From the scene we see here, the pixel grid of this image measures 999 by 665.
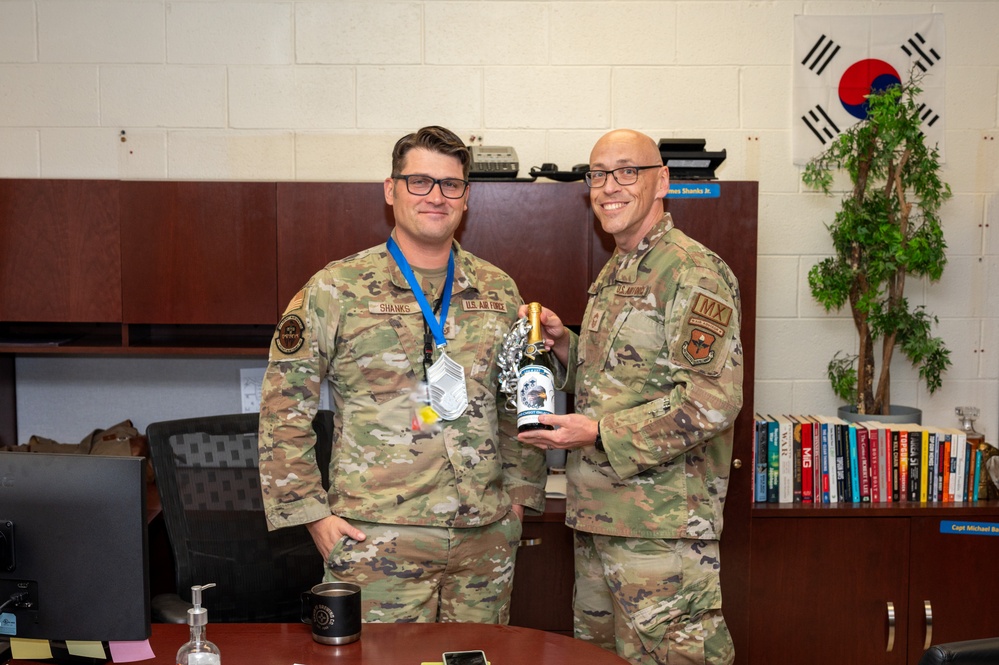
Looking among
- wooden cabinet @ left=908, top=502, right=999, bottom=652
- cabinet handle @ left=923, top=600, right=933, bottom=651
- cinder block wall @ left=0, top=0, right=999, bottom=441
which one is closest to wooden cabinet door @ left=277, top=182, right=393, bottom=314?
cinder block wall @ left=0, top=0, right=999, bottom=441

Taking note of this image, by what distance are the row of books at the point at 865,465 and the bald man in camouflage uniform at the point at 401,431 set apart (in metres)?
1.12

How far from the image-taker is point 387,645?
150cm

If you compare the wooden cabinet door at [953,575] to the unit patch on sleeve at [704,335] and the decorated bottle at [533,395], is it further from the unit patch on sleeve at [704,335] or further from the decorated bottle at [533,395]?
the decorated bottle at [533,395]

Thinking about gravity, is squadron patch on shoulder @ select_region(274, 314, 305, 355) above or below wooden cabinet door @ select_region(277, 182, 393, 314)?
below

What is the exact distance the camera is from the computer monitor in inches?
49.3

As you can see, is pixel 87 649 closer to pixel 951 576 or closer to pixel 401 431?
pixel 401 431

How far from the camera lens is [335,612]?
4.92 ft

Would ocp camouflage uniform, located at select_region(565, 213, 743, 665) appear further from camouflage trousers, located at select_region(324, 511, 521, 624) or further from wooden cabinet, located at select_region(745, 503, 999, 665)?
wooden cabinet, located at select_region(745, 503, 999, 665)

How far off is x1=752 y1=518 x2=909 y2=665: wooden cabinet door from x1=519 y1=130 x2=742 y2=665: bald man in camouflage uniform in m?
0.62

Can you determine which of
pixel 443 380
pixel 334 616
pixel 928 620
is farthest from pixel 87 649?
pixel 928 620

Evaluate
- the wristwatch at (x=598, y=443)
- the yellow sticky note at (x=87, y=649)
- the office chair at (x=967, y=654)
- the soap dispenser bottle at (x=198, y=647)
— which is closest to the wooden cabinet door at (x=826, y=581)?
the wristwatch at (x=598, y=443)

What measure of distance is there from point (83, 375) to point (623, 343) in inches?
85.5

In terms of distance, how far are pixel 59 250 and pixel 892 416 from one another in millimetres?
2861

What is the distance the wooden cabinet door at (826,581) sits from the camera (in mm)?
2799
